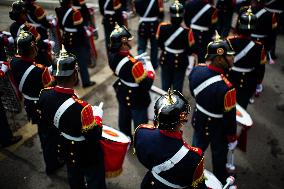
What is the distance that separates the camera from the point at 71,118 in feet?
12.4

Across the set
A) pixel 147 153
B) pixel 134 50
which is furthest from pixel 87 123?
pixel 134 50

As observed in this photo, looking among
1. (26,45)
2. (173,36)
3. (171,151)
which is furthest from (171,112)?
(173,36)

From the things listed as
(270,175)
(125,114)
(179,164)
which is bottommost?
(270,175)

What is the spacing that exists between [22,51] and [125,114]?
2.02 metres

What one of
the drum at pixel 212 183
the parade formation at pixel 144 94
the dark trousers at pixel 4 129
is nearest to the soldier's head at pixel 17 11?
the parade formation at pixel 144 94

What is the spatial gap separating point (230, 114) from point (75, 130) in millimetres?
2089

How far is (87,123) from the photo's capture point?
3807 mm

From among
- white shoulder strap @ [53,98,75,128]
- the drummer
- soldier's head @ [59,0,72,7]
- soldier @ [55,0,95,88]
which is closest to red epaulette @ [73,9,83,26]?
soldier @ [55,0,95,88]

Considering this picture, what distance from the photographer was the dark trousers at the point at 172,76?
21.6 feet

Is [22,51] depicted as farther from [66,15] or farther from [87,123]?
[66,15]

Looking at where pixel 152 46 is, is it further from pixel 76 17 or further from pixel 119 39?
pixel 119 39

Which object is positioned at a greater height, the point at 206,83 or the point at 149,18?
the point at 149,18

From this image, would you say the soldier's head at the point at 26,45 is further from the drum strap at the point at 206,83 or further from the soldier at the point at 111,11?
the soldier at the point at 111,11

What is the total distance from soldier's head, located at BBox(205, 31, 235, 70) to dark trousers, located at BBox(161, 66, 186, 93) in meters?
2.16
